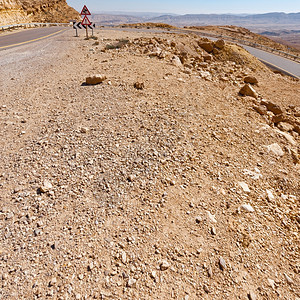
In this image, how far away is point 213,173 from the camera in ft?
15.9

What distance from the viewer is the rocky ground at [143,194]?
310 cm

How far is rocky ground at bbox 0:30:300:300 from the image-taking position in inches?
122

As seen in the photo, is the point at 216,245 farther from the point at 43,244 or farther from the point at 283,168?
the point at 283,168

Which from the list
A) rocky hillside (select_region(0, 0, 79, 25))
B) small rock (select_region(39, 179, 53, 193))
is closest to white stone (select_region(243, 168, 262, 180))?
small rock (select_region(39, 179, 53, 193))

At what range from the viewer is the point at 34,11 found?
4147cm

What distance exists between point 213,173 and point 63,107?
4964 millimetres

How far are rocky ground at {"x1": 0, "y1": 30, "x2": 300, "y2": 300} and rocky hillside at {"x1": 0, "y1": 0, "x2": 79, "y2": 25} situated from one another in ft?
111

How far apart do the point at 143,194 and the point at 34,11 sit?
52313mm

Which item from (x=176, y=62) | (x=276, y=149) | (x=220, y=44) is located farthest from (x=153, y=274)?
(x=220, y=44)

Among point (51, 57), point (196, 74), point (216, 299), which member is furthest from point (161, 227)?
point (51, 57)

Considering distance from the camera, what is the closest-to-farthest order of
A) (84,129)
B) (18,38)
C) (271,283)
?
(271,283), (84,129), (18,38)

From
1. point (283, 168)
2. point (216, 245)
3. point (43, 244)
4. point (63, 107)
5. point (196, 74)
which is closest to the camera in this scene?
point (43, 244)

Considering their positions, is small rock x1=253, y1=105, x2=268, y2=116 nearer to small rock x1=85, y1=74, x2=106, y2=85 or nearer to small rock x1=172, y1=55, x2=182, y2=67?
small rock x1=172, y1=55, x2=182, y2=67

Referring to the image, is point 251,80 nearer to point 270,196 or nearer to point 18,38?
point 270,196
